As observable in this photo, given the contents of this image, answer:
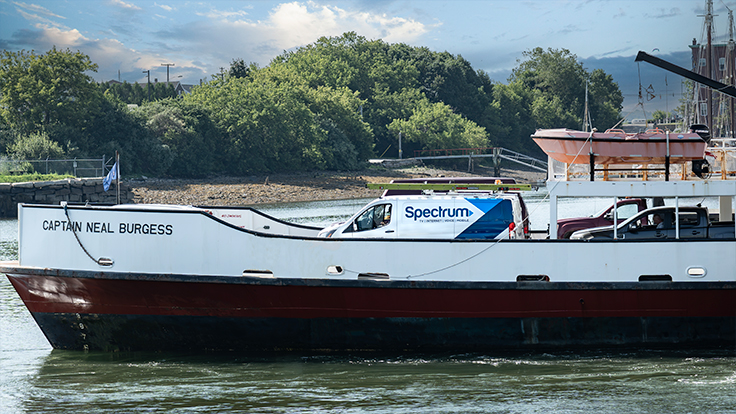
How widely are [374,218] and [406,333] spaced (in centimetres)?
191

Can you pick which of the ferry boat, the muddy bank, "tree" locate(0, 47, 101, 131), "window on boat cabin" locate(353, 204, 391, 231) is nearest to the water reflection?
the ferry boat

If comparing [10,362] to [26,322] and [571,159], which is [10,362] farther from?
[571,159]

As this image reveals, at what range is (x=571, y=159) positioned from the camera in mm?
10688

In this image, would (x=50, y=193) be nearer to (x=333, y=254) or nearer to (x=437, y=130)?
(x=333, y=254)

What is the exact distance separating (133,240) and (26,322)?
493 centimetres

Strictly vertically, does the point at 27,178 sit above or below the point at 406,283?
above

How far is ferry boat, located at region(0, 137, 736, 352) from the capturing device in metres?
10.0

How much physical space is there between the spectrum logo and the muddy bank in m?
40.5

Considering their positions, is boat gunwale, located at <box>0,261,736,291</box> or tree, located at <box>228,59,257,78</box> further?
tree, located at <box>228,59,257,78</box>

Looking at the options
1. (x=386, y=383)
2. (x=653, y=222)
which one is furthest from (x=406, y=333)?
(x=653, y=222)

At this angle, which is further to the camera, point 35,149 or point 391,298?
point 35,149

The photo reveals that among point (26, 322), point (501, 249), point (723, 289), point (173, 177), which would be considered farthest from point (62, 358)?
point (173, 177)

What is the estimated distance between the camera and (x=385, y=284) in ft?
33.2

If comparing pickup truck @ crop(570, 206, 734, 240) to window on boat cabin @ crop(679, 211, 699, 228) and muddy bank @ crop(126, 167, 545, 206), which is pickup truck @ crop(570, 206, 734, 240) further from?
muddy bank @ crop(126, 167, 545, 206)
